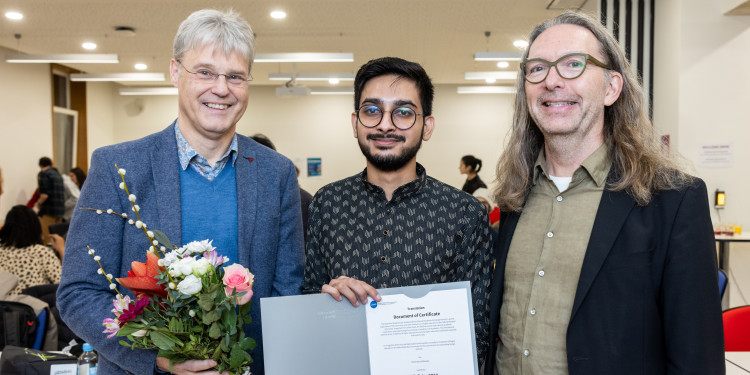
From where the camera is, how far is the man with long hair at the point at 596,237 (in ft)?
5.07

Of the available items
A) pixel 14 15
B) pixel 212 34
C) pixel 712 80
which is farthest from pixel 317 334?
pixel 14 15

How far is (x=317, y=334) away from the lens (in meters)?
1.63

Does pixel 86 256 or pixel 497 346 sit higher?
pixel 86 256

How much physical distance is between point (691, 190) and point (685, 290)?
0.91 feet

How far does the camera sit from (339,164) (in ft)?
49.5

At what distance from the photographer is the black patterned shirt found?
6.17 ft

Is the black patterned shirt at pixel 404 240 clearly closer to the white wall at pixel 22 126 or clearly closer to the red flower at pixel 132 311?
the red flower at pixel 132 311

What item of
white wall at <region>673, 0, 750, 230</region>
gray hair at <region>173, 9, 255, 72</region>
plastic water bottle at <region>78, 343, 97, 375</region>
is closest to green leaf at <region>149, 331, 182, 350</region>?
gray hair at <region>173, 9, 255, 72</region>

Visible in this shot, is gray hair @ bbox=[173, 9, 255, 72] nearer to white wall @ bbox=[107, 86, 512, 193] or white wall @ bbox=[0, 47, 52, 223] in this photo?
white wall @ bbox=[0, 47, 52, 223]

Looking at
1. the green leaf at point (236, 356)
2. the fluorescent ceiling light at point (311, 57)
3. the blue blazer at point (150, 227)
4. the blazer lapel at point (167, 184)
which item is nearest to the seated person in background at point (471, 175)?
the fluorescent ceiling light at point (311, 57)

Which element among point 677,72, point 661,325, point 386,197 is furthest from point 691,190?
point 677,72

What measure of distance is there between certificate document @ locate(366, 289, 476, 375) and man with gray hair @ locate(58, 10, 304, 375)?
0.37 m

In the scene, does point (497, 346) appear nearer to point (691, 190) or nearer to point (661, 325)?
point (661, 325)

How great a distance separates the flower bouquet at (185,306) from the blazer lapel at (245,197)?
1.01 ft
